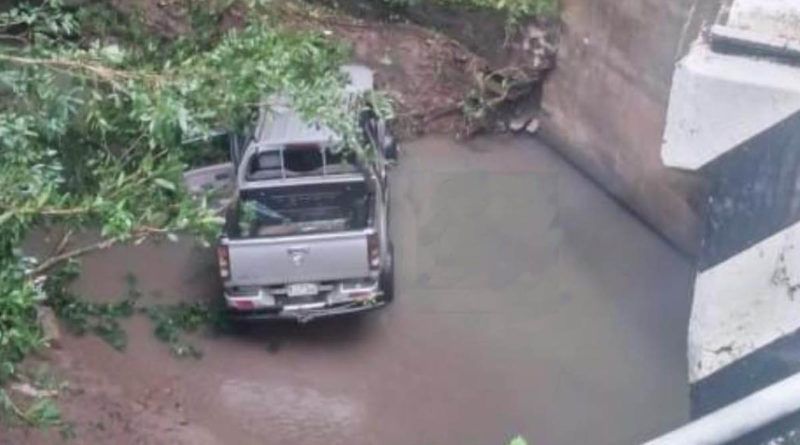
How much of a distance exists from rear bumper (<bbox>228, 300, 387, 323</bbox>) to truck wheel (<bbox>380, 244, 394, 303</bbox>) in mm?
151

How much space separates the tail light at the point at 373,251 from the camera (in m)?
10.5

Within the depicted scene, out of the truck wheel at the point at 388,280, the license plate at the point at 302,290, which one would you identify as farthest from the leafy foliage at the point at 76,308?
the truck wheel at the point at 388,280

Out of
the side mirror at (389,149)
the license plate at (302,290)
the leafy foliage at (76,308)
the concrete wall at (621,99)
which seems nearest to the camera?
the leafy foliage at (76,308)

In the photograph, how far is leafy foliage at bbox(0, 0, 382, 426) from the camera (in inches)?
177

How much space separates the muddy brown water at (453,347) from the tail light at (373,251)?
1055mm

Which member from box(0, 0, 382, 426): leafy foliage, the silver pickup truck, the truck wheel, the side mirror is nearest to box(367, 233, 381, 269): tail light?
the silver pickup truck

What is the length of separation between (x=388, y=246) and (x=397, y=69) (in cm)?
352

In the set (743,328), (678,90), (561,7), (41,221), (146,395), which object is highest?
(678,90)

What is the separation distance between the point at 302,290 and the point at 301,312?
0.94ft

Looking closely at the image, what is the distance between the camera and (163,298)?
38.5 feet

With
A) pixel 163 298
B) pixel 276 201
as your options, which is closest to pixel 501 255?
pixel 276 201

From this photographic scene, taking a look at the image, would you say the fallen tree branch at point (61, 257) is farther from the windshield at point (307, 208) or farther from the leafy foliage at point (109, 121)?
the windshield at point (307, 208)

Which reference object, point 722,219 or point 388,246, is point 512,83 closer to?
point 388,246

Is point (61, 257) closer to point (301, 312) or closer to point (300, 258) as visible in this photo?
point (300, 258)
